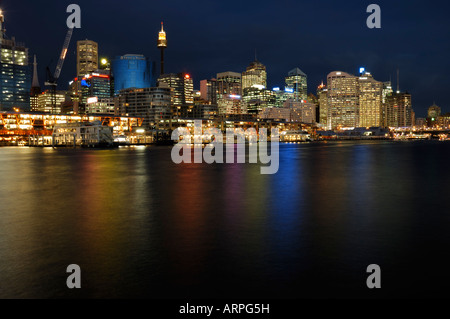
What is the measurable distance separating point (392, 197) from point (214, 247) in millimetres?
14167

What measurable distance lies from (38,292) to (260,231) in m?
7.33

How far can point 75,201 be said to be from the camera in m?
19.8

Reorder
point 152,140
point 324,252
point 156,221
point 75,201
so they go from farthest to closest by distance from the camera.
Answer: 1. point 152,140
2. point 75,201
3. point 156,221
4. point 324,252

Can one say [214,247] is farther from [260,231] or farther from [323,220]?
[323,220]

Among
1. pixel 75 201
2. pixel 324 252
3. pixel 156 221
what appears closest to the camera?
pixel 324 252

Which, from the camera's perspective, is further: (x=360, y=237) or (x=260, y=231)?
(x=260, y=231)

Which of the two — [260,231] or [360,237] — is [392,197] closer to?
[360,237]

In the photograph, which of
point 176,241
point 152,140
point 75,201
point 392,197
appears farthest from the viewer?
point 152,140
